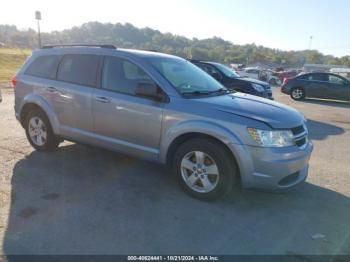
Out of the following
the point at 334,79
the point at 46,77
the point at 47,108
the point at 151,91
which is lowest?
the point at 334,79

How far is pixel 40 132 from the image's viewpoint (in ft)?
19.8

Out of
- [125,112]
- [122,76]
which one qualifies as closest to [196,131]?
[125,112]

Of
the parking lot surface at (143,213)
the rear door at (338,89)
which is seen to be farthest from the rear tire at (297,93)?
the parking lot surface at (143,213)

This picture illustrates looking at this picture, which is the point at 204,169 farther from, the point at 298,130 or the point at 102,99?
the point at 102,99

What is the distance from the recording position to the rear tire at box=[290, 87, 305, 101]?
17.6m

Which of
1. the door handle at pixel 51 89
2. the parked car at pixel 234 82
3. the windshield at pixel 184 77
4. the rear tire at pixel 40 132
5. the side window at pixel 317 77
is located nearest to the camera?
the windshield at pixel 184 77

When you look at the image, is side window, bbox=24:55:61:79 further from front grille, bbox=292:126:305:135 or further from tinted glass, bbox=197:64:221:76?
tinted glass, bbox=197:64:221:76

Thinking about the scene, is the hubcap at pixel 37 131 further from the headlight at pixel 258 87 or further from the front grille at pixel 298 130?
the headlight at pixel 258 87

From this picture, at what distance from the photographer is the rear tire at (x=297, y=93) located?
691 inches

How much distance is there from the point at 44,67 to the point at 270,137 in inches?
155

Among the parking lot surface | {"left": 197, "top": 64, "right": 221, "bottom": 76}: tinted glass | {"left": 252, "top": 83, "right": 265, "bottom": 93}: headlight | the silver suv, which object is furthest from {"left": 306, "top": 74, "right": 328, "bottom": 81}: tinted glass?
the silver suv

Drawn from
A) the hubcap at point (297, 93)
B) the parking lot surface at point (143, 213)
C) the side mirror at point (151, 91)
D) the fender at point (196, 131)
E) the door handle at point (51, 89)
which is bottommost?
the hubcap at point (297, 93)

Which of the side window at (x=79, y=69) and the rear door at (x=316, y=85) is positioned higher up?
the side window at (x=79, y=69)

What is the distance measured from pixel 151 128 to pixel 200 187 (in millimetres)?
988
